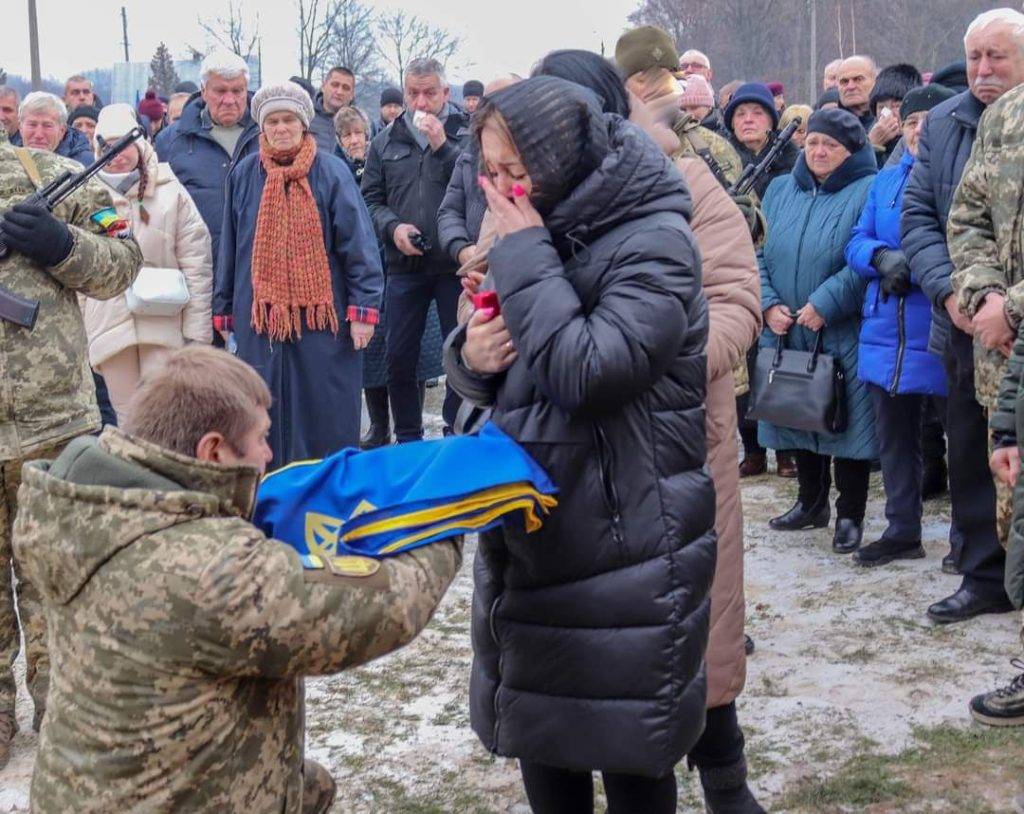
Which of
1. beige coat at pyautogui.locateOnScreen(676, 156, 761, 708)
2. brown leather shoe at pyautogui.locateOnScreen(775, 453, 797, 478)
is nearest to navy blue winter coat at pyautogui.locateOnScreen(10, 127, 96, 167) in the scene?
brown leather shoe at pyautogui.locateOnScreen(775, 453, 797, 478)

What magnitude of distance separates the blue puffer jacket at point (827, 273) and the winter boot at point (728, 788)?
277 centimetres

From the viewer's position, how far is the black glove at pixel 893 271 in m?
5.49

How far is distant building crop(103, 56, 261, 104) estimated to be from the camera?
3331 centimetres

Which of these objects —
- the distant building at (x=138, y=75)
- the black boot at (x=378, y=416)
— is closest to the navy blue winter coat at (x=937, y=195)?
the black boot at (x=378, y=416)

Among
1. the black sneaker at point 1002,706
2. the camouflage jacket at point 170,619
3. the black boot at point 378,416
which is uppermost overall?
the camouflage jacket at point 170,619

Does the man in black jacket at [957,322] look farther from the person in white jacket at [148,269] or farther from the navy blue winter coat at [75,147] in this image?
the navy blue winter coat at [75,147]

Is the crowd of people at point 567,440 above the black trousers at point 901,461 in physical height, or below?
above

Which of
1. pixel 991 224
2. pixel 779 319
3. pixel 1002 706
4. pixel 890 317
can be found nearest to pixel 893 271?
pixel 890 317

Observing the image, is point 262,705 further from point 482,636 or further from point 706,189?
point 706,189

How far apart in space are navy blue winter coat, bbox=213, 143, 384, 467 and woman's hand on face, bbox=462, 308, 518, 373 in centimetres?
368

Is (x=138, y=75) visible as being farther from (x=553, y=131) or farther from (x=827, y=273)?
(x=553, y=131)

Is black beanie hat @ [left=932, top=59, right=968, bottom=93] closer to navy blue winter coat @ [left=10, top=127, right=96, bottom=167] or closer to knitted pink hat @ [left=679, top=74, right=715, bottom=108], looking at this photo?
knitted pink hat @ [left=679, top=74, right=715, bottom=108]

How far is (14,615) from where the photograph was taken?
4.17m

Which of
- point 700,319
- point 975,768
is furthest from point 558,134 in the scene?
point 975,768
